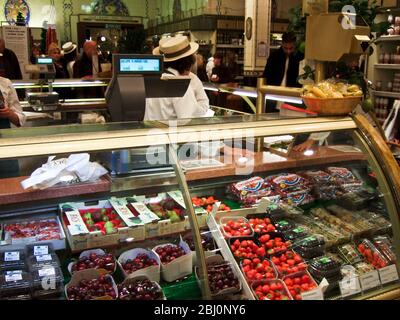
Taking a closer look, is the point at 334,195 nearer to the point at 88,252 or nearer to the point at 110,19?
the point at 88,252

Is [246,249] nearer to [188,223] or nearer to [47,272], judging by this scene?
[188,223]

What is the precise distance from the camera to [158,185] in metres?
2.45

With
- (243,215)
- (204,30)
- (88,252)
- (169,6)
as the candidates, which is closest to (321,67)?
(243,215)

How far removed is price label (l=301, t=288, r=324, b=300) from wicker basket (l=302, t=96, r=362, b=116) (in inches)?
37.3

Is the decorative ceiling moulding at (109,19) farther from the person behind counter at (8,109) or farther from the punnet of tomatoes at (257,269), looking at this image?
the punnet of tomatoes at (257,269)

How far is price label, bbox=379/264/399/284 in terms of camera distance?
2178mm

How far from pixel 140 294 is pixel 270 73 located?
18.9 ft

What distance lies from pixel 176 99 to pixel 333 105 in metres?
1.61

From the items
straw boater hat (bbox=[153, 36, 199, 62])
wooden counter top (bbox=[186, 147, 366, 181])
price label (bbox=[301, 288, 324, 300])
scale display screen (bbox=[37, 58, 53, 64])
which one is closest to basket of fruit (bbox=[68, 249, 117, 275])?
wooden counter top (bbox=[186, 147, 366, 181])

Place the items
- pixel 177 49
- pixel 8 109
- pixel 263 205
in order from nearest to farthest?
pixel 263 205 < pixel 177 49 < pixel 8 109

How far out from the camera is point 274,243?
248cm

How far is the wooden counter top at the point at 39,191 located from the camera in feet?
7.33

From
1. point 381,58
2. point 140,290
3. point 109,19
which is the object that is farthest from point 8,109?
point 109,19

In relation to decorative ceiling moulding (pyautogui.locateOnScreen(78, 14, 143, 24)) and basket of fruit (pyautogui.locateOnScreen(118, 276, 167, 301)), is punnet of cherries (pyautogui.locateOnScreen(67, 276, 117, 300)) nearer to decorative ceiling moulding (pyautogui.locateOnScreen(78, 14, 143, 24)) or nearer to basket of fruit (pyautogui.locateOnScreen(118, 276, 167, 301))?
basket of fruit (pyautogui.locateOnScreen(118, 276, 167, 301))
